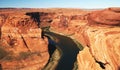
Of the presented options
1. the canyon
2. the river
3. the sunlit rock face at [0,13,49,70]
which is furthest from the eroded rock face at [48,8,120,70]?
the sunlit rock face at [0,13,49,70]

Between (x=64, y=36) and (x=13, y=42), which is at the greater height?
(x=13, y=42)

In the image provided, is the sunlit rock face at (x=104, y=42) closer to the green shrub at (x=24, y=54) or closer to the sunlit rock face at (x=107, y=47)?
the sunlit rock face at (x=107, y=47)

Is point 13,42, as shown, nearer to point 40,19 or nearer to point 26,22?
A: point 26,22

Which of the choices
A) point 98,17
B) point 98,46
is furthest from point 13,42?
point 98,46

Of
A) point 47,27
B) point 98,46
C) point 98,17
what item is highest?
point 98,17

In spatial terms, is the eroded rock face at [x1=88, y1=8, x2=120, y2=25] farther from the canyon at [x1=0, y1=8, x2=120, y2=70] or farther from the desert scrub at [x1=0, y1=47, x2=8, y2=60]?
the desert scrub at [x1=0, y1=47, x2=8, y2=60]

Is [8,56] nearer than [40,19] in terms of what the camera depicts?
Yes

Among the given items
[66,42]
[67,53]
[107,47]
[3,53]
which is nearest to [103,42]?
[107,47]

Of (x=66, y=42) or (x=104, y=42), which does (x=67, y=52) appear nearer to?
(x=66, y=42)

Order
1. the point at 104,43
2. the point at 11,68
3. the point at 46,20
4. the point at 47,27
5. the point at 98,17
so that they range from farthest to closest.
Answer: the point at 46,20 < the point at 47,27 < the point at 11,68 < the point at 98,17 < the point at 104,43
